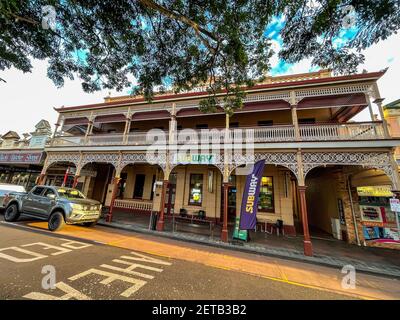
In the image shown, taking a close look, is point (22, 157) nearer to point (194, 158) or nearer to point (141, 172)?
point (141, 172)

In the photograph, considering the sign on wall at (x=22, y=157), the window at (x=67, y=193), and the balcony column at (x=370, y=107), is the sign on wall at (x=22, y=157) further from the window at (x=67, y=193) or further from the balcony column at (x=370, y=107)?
the balcony column at (x=370, y=107)

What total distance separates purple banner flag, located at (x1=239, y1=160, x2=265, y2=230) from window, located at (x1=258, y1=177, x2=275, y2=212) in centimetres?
395

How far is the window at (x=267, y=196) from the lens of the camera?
35.9 ft

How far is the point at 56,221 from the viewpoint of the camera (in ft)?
22.9

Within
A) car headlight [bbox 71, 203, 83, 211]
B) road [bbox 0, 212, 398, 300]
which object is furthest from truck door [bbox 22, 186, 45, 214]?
car headlight [bbox 71, 203, 83, 211]

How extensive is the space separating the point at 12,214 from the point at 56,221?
303 centimetres

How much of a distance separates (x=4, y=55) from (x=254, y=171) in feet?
36.0

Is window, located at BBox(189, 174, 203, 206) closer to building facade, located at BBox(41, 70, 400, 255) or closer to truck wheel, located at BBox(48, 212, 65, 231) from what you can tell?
building facade, located at BBox(41, 70, 400, 255)

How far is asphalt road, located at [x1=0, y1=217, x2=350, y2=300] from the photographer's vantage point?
3025mm

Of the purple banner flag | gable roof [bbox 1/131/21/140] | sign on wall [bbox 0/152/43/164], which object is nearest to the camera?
the purple banner flag

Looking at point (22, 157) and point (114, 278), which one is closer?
point (114, 278)

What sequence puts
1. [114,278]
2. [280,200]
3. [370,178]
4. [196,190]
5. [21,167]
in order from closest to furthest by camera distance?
[114,278] → [370,178] → [280,200] → [196,190] → [21,167]

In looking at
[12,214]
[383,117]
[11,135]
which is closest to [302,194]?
[383,117]

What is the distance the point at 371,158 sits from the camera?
722cm
